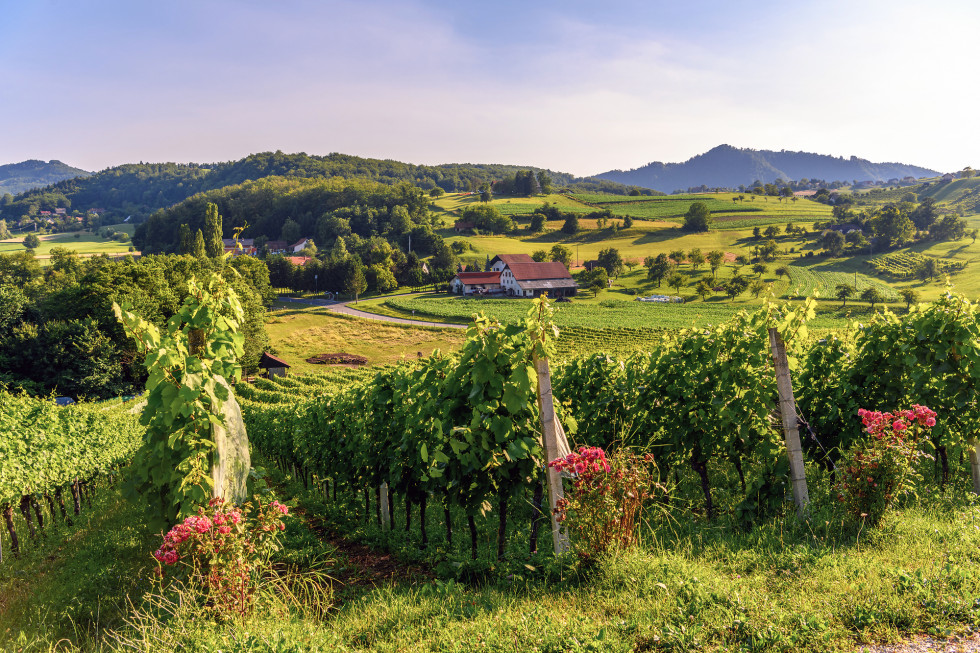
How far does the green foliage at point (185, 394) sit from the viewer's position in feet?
16.2

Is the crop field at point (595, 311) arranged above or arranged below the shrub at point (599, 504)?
below

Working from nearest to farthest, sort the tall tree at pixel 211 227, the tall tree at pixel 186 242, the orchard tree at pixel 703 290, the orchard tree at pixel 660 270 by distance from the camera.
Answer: the orchard tree at pixel 703 290, the orchard tree at pixel 660 270, the tall tree at pixel 186 242, the tall tree at pixel 211 227

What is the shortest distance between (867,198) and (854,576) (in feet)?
758

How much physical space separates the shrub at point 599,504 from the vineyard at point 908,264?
103713mm

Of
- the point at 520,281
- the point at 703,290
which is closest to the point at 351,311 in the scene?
the point at 520,281

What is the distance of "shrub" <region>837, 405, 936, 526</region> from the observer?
5082mm

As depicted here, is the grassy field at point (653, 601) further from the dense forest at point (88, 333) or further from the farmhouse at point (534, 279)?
the farmhouse at point (534, 279)

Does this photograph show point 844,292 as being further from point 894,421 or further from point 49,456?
point 49,456

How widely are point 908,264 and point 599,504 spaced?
11613 cm

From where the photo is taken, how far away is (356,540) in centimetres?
852

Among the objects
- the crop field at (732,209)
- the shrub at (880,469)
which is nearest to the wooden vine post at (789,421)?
the shrub at (880,469)

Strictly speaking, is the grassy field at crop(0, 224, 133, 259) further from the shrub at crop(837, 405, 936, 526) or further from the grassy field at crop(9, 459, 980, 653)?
the shrub at crop(837, 405, 936, 526)

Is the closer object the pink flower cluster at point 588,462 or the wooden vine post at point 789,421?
the pink flower cluster at point 588,462

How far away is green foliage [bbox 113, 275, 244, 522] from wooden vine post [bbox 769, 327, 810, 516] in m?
6.10
